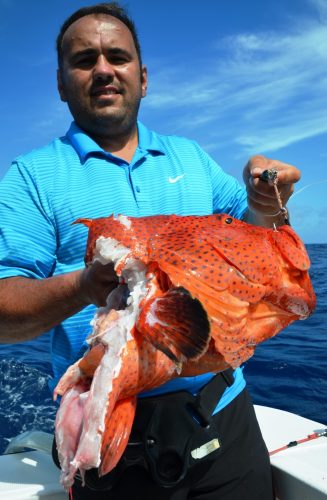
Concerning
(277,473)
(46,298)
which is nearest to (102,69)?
(46,298)

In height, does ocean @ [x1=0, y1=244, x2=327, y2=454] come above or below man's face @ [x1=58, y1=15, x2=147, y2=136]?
below

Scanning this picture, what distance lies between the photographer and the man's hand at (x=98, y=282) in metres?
1.72

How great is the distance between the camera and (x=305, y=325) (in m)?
11.0

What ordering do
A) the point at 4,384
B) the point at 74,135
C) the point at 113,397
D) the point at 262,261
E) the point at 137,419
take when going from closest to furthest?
1. the point at 113,397
2. the point at 262,261
3. the point at 137,419
4. the point at 74,135
5. the point at 4,384

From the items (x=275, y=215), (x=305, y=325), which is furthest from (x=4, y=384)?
(x=305, y=325)

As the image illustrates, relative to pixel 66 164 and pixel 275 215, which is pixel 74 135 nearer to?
pixel 66 164

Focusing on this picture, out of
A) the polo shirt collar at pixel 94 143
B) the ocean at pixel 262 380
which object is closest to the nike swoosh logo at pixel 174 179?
the polo shirt collar at pixel 94 143

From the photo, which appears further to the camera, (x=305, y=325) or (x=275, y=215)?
(x=305, y=325)

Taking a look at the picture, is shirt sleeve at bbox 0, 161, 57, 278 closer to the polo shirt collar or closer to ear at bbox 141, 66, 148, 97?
the polo shirt collar

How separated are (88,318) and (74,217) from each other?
0.54 meters

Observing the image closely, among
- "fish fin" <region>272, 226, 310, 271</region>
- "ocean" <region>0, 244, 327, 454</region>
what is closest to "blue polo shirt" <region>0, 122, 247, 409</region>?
"fish fin" <region>272, 226, 310, 271</region>

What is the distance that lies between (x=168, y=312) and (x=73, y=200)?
1.30 metres

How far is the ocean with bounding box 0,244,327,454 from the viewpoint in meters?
5.98

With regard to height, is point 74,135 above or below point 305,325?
above
